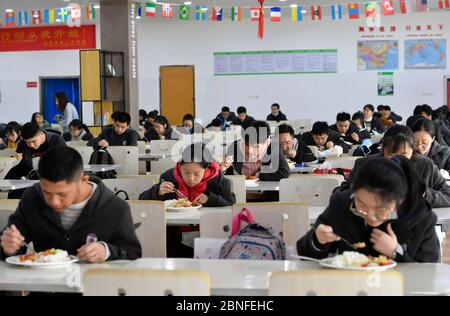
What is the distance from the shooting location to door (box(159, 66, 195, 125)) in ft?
60.0

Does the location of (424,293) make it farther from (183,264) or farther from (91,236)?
(91,236)

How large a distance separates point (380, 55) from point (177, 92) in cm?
472

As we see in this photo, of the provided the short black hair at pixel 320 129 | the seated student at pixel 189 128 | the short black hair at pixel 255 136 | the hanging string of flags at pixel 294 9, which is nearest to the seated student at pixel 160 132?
the seated student at pixel 189 128

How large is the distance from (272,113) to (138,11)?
465cm

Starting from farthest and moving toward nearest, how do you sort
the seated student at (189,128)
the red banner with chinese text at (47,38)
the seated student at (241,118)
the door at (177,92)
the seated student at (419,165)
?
the red banner with chinese text at (47,38) < the door at (177,92) < the seated student at (241,118) < the seated student at (189,128) < the seated student at (419,165)

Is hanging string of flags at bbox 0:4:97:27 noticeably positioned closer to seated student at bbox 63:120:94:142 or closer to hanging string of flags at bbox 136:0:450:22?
hanging string of flags at bbox 136:0:450:22

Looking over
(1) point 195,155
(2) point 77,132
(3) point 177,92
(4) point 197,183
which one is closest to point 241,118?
(3) point 177,92

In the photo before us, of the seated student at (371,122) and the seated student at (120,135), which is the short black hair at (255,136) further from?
the seated student at (371,122)

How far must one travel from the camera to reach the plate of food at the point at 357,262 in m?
3.00

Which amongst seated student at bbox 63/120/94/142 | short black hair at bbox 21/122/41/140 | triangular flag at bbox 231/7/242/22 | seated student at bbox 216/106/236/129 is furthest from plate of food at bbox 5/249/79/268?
seated student at bbox 216/106/236/129

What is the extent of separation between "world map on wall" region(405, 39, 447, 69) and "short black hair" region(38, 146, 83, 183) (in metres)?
14.9

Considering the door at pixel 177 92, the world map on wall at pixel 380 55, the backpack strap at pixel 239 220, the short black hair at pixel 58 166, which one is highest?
the world map on wall at pixel 380 55

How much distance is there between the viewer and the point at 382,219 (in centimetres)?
314

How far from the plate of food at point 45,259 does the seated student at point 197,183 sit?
1.76 m
